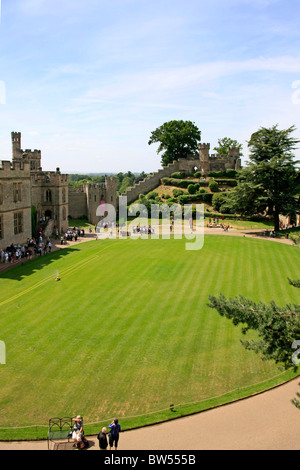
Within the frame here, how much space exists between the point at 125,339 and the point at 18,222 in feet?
82.8

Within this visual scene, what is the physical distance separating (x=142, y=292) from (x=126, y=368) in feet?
33.0

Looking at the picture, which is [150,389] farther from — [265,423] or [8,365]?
[8,365]

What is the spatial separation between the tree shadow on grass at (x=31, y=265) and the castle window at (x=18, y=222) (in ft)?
15.8

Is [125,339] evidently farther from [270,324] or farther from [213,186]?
[213,186]

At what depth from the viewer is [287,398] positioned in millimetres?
17062

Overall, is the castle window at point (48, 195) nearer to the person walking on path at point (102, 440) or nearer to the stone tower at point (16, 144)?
the stone tower at point (16, 144)

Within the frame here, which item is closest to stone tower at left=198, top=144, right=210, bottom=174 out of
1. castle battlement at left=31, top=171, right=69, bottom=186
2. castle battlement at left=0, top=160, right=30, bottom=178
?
castle battlement at left=31, top=171, right=69, bottom=186

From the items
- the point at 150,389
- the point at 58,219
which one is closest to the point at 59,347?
the point at 150,389

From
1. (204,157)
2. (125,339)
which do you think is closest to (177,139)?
(204,157)

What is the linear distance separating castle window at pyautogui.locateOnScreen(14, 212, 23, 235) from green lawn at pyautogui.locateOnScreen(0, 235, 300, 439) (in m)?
6.57

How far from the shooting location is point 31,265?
35781 mm

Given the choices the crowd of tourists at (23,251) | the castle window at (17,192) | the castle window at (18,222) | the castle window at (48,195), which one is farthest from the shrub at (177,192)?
the castle window at (17,192)

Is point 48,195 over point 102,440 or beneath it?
over

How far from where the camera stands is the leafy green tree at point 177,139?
279ft
